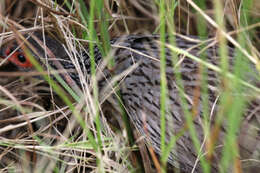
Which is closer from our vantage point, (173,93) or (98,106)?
(98,106)

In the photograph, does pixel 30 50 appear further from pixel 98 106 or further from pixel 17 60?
pixel 98 106

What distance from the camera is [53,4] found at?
2912mm

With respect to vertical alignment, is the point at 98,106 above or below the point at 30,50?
below

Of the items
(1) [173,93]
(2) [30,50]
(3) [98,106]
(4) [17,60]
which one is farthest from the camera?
Result: (4) [17,60]

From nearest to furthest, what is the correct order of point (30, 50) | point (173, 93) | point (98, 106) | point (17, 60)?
point (98, 106) → point (173, 93) → point (30, 50) → point (17, 60)

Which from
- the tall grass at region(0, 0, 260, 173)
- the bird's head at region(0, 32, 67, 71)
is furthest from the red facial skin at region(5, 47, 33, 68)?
the tall grass at region(0, 0, 260, 173)

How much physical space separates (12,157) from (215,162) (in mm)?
1396

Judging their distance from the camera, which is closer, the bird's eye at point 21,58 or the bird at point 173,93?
the bird at point 173,93

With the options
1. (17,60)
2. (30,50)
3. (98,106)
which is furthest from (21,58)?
(98,106)

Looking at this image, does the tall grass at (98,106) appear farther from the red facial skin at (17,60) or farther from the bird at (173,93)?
the red facial skin at (17,60)

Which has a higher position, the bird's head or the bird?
the bird's head

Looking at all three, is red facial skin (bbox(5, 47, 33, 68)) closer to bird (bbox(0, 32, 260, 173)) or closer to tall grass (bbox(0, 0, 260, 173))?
bird (bbox(0, 32, 260, 173))

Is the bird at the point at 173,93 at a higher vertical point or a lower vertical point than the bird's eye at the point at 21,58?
lower

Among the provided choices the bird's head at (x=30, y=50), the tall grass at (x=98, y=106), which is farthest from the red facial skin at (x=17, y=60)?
the tall grass at (x=98, y=106)
